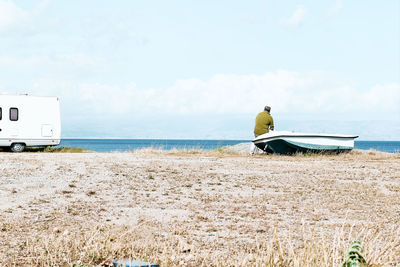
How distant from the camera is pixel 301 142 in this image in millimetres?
17969

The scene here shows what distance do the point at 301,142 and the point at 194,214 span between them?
12068 millimetres

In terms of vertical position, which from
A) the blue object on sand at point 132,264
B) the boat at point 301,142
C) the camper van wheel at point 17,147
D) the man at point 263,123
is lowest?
the blue object on sand at point 132,264

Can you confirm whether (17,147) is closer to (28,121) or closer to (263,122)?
(28,121)

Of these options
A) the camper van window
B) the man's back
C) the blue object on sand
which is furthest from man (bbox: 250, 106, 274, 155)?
the blue object on sand

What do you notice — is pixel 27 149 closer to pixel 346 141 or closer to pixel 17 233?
pixel 346 141

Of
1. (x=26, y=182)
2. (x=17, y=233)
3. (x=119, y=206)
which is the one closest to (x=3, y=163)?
(x=26, y=182)

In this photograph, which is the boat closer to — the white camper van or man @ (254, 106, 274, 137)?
man @ (254, 106, 274, 137)

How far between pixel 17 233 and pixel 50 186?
353cm

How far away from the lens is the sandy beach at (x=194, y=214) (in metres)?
4.35

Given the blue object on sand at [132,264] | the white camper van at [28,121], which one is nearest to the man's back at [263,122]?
the white camper van at [28,121]

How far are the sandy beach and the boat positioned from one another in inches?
190

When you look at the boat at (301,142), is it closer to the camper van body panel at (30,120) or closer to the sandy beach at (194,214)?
the sandy beach at (194,214)

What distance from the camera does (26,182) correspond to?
9.26m

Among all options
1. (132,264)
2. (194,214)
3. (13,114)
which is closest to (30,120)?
(13,114)
